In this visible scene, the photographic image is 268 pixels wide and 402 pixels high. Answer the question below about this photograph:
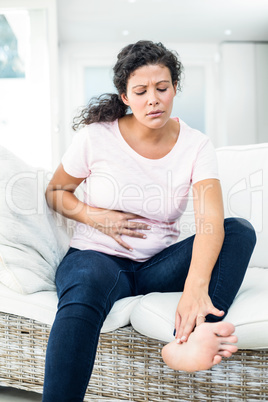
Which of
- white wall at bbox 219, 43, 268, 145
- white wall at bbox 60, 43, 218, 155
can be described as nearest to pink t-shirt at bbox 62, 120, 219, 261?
white wall at bbox 60, 43, 218, 155

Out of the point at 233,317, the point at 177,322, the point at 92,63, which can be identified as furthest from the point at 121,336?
the point at 92,63

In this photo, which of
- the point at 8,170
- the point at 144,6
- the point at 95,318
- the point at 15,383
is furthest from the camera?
the point at 144,6

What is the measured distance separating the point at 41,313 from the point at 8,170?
0.50 meters

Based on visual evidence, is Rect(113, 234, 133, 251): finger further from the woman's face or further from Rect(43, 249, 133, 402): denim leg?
the woman's face

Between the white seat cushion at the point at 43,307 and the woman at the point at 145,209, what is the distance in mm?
42

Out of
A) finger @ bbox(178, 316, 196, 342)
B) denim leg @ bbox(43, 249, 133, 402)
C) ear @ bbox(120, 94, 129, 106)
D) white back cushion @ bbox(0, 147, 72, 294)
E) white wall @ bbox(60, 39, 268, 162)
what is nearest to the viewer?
denim leg @ bbox(43, 249, 133, 402)

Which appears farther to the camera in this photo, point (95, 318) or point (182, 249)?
point (182, 249)

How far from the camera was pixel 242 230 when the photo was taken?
3.94 ft

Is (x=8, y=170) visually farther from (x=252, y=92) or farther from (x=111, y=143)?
(x=252, y=92)

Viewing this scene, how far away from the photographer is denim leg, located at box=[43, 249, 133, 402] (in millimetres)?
905

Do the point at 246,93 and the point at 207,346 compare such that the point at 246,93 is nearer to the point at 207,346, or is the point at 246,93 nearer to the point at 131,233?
the point at 131,233

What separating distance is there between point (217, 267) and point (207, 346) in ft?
0.85

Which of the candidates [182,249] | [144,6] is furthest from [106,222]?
[144,6]

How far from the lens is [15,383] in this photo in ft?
4.32
